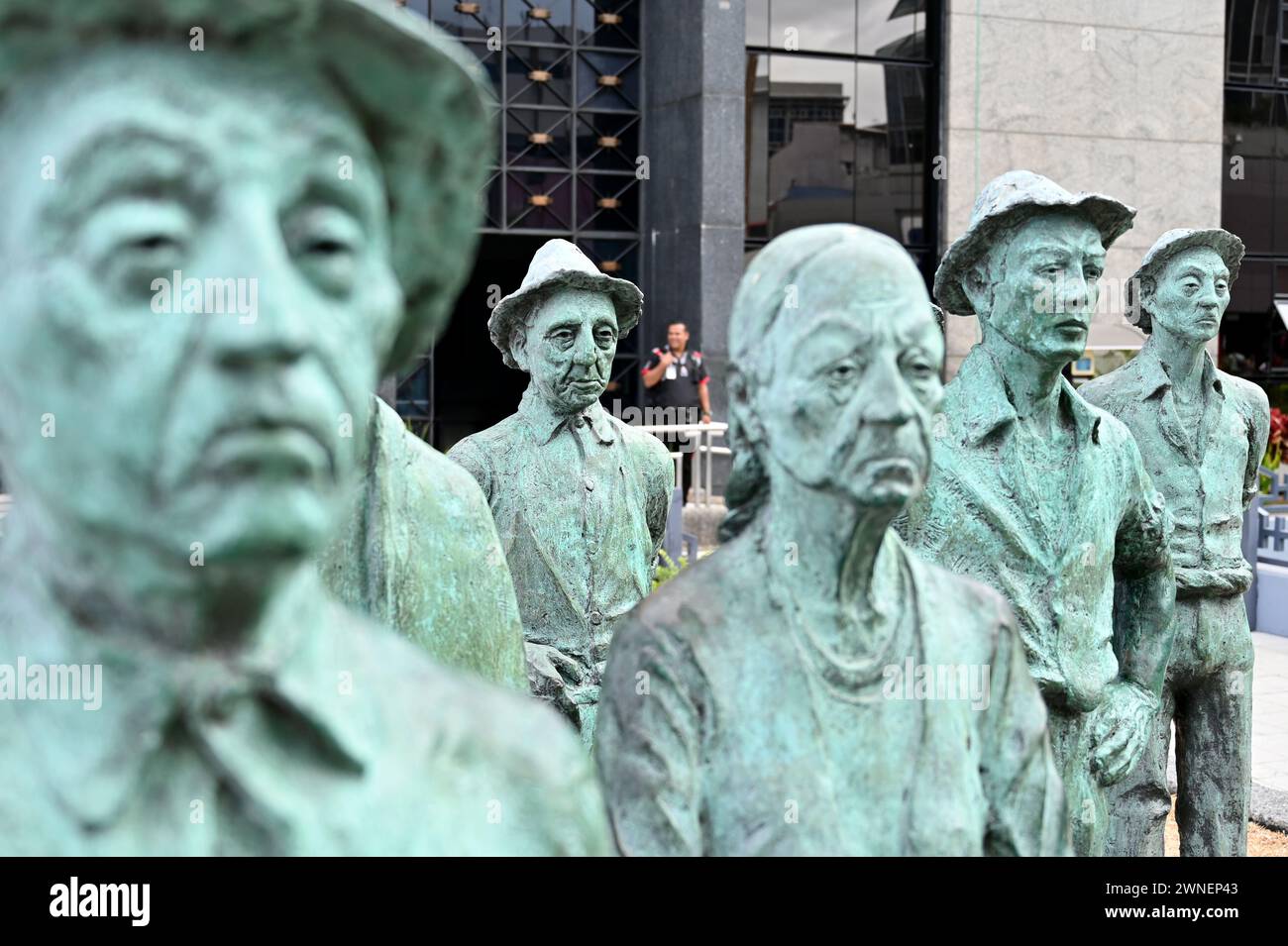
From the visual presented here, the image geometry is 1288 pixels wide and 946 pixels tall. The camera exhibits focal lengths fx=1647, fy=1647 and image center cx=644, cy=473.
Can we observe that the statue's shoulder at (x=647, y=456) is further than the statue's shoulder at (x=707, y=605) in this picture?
Yes

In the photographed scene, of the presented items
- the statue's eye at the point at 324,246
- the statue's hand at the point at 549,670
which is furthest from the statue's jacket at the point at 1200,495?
the statue's eye at the point at 324,246

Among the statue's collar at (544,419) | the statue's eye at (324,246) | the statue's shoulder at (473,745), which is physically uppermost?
the statue's eye at (324,246)

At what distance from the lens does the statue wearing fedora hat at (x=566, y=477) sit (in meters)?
5.63

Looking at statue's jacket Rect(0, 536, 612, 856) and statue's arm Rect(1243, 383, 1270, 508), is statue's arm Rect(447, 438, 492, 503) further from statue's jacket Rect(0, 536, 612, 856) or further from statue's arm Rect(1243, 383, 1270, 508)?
statue's jacket Rect(0, 536, 612, 856)

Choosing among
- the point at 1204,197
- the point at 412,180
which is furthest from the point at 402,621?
the point at 1204,197

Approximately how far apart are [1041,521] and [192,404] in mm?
3153

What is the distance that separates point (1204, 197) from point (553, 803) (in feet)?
59.9

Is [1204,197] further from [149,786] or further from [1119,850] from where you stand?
[149,786]

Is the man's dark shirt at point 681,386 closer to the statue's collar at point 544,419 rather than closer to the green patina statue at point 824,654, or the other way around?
the statue's collar at point 544,419

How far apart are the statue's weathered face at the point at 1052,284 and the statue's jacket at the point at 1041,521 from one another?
14cm

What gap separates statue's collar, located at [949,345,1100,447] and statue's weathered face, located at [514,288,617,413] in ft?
5.75

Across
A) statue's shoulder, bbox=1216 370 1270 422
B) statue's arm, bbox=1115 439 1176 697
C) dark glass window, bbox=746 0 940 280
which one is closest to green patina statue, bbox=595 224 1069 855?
statue's arm, bbox=1115 439 1176 697

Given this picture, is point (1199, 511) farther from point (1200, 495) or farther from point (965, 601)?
point (965, 601)

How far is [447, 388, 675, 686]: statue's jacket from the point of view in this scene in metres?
5.63
